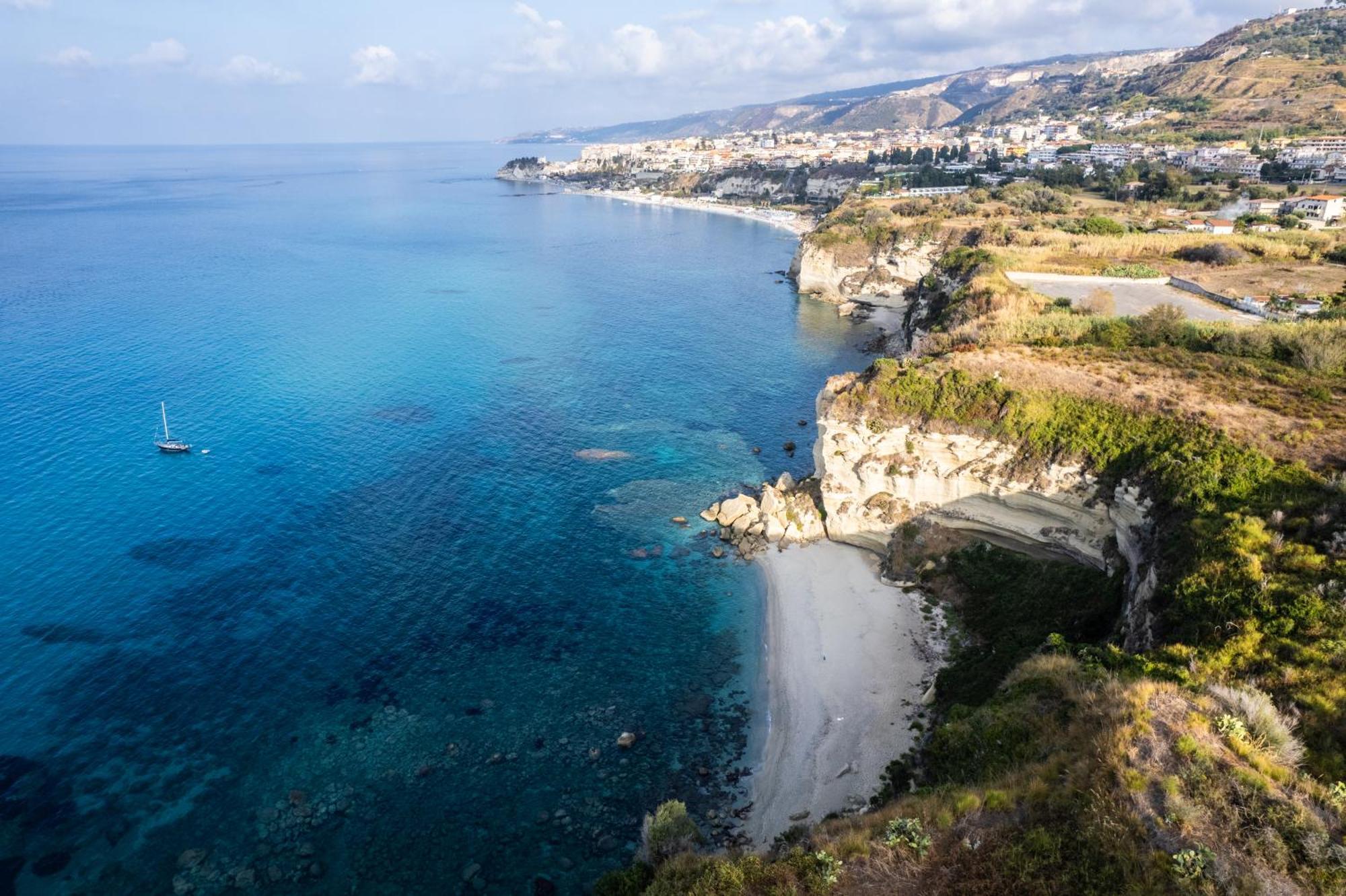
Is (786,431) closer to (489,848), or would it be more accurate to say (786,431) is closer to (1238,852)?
(489,848)

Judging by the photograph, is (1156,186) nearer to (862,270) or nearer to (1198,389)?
(862,270)

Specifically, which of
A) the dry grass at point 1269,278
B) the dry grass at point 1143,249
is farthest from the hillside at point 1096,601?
the dry grass at point 1143,249

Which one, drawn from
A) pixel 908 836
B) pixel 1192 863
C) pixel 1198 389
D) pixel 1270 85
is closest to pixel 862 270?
pixel 1198 389

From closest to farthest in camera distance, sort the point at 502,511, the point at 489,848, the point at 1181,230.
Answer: the point at 489,848 < the point at 502,511 < the point at 1181,230

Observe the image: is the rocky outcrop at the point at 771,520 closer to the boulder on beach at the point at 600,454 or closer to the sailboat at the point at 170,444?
the boulder on beach at the point at 600,454

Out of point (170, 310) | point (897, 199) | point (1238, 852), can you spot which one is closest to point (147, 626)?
point (1238, 852)
